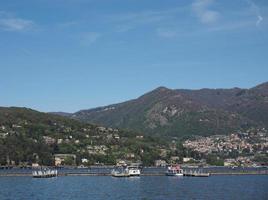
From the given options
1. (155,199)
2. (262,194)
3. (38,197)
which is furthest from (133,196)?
(262,194)

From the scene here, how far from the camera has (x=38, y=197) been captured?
121 metres

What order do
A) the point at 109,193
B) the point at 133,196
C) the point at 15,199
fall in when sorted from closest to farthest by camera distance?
the point at 15,199 → the point at 133,196 → the point at 109,193

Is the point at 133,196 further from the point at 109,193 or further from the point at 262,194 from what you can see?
the point at 262,194

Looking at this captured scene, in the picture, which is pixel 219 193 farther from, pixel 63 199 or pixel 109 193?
pixel 63 199

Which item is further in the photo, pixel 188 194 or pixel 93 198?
pixel 188 194

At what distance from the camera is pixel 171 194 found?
128375 millimetres

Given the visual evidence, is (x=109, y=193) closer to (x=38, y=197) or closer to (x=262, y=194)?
(x=38, y=197)

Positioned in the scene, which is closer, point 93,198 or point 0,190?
point 93,198

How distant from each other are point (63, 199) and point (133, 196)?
14944 mm

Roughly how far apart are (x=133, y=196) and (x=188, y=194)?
43.4 feet

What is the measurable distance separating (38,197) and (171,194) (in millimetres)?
27907

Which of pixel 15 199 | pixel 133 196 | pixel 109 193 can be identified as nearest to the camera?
pixel 15 199

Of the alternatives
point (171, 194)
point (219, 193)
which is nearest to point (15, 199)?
point (171, 194)

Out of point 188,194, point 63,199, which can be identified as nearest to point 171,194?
point 188,194
